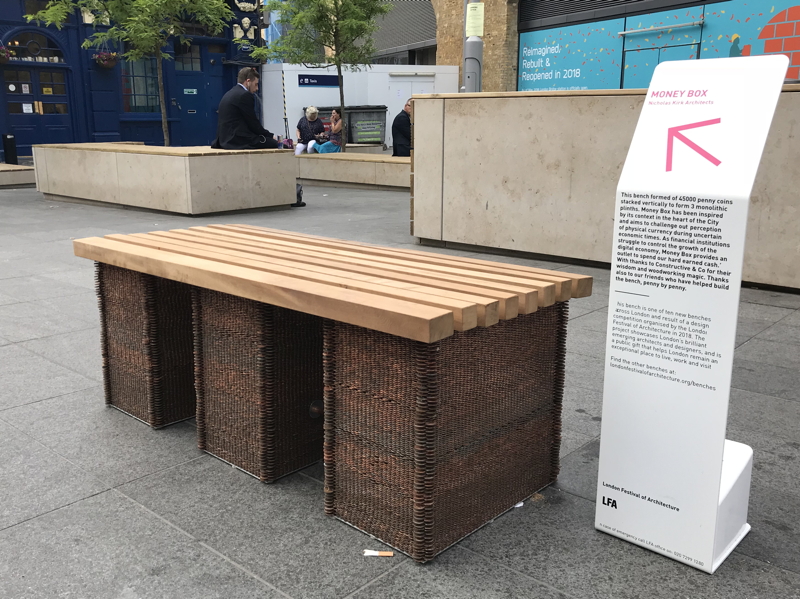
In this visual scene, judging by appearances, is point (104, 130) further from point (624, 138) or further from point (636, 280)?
point (636, 280)

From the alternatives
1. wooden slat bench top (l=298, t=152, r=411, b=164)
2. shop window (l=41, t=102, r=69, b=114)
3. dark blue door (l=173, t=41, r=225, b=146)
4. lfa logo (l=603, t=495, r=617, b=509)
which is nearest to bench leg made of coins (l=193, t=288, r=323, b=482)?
lfa logo (l=603, t=495, r=617, b=509)

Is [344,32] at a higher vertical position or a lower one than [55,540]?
higher

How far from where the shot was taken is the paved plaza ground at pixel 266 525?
2.46 metres

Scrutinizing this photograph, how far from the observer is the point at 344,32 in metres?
18.7

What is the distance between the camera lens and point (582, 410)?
400cm

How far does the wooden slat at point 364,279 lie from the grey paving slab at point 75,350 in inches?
41.3

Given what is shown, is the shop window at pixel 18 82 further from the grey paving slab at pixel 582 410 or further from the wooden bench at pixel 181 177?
the grey paving slab at pixel 582 410

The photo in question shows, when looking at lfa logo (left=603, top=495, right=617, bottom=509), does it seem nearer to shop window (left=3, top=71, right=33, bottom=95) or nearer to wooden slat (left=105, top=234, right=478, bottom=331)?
wooden slat (left=105, top=234, right=478, bottom=331)

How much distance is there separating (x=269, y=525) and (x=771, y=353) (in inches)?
140

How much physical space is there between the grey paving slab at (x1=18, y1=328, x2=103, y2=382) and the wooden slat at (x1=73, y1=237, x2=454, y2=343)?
1172 mm

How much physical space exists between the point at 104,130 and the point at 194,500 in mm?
22719

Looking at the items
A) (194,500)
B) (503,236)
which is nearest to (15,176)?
(503,236)

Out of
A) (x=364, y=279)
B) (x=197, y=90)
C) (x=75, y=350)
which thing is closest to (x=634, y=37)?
(x=197, y=90)

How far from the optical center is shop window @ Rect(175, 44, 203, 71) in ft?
82.4
